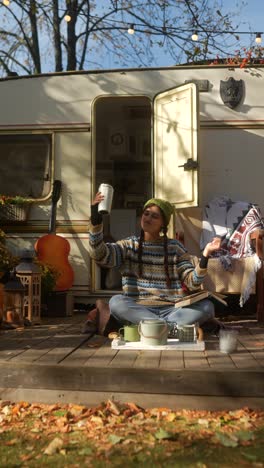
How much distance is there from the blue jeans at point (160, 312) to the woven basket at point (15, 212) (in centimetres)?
267

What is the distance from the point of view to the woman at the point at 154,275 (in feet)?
13.4

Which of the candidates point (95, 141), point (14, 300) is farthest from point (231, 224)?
point (14, 300)

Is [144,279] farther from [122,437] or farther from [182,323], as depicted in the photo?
[122,437]

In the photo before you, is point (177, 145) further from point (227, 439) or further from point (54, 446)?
point (54, 446)

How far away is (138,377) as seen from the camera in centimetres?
312

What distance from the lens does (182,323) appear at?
4059mm

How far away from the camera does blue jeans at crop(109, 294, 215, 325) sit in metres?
4.08

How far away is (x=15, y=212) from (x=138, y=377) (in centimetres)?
379

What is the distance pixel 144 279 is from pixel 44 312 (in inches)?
83.7

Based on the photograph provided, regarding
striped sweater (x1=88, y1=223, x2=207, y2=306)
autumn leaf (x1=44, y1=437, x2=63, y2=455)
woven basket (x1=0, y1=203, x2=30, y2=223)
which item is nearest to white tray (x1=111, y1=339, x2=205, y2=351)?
striped sweater (x1=88, y1=223, x2=207, y2=306)

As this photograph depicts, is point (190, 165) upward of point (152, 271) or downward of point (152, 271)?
upward

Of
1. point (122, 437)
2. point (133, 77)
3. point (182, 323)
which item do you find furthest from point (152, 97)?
point (122, 437)

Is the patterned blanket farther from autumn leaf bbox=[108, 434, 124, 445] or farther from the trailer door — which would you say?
autumn leaf bbox=[108, 434, 124, 445]

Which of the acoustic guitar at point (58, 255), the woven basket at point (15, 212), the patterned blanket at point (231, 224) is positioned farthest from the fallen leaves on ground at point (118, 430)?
the woven basket at point (15, 212)
